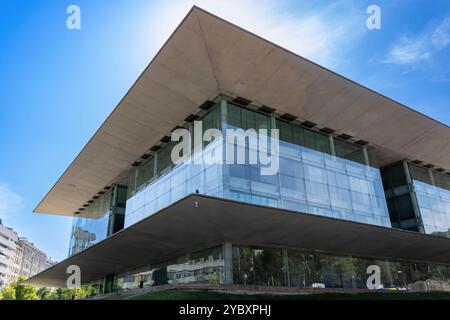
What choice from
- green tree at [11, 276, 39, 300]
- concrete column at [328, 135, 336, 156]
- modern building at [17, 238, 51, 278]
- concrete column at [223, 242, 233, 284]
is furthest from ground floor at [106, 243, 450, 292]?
modern building at [17, 238, 51, 278]

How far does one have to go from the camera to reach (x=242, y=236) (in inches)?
812

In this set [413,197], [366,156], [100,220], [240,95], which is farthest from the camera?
[100,220]

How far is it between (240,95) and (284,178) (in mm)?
5285

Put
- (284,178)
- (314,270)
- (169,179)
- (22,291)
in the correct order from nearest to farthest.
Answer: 1. (284,178)
2. (314,270)
3. (169,179)
4. (22,291)

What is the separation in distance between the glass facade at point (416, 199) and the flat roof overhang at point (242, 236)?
7.53ft

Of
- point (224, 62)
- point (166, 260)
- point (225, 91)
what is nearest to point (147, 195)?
point (166, 260)

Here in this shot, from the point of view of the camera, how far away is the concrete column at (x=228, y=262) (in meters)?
19.9

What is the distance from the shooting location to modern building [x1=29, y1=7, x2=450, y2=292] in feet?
62.2

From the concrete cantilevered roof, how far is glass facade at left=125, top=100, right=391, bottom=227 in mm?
1214

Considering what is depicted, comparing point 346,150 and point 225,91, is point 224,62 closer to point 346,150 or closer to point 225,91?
point 225,91

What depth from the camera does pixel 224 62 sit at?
1919 centimetres

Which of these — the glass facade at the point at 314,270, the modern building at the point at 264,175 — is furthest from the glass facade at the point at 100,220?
the glass facade at the point at 314,270

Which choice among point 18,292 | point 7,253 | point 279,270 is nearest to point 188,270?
point 279,270

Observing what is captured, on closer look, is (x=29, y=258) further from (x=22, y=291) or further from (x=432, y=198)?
(x=432, y=198)
